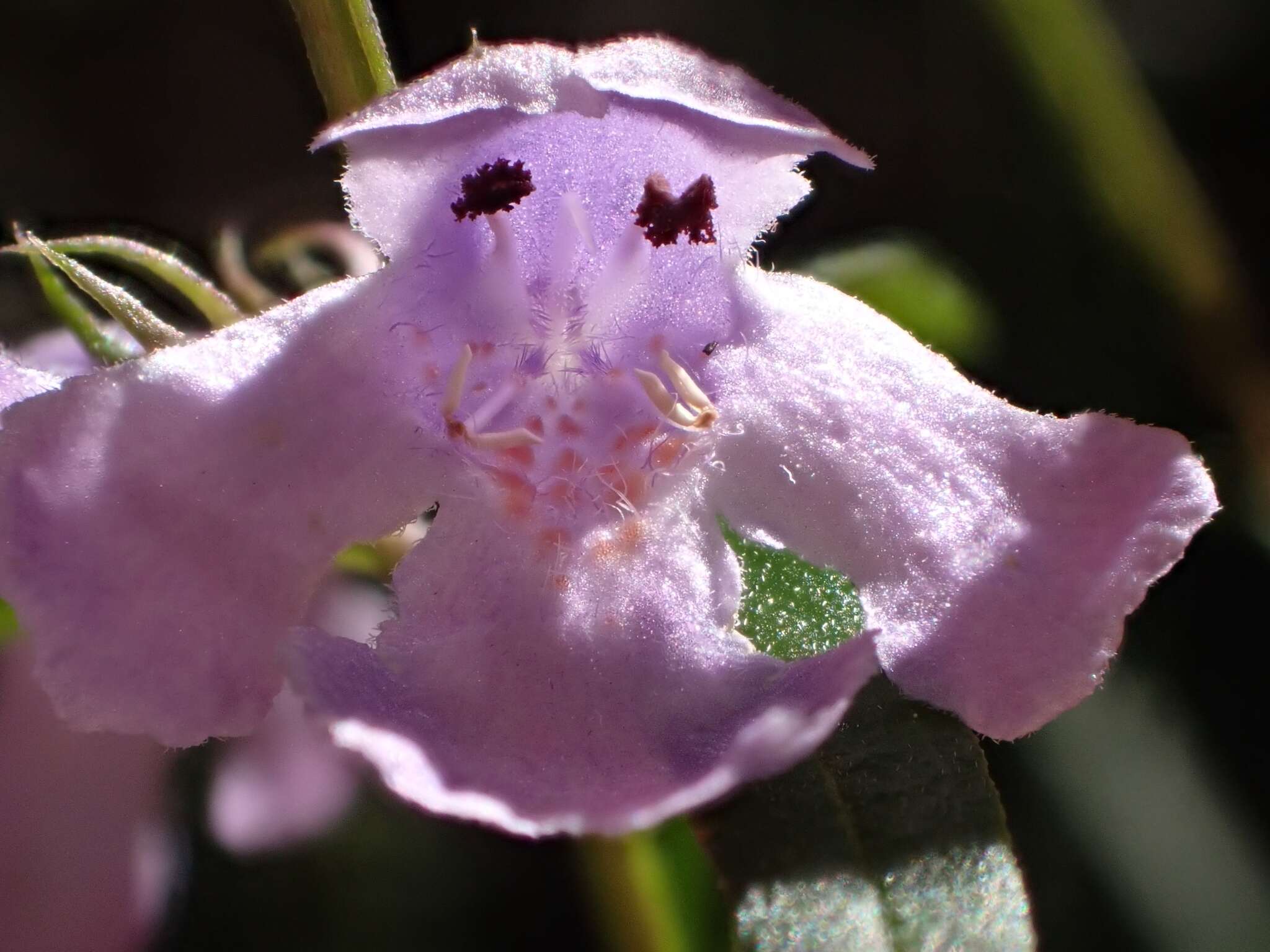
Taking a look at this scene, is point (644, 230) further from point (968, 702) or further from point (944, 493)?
point (968, 702)

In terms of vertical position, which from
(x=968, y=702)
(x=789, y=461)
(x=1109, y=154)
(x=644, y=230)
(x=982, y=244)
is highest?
(x=644, y=230)

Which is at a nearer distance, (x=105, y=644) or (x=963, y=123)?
(x=105, y=644)

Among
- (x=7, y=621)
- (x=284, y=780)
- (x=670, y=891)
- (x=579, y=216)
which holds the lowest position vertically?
(x=284, y=780)

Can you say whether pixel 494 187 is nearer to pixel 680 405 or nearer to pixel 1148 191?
pixel 680 405

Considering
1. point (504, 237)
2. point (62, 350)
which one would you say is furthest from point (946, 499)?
point (62, 350)

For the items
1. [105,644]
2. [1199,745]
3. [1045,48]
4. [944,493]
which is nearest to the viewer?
[105,644]

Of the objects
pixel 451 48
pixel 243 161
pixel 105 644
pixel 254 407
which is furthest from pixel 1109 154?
pixel 105 644
